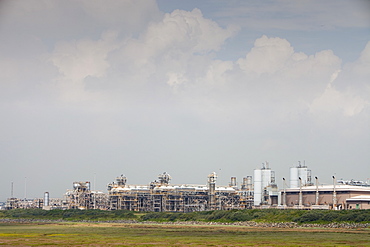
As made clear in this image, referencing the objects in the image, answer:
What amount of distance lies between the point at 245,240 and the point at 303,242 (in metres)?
10.1

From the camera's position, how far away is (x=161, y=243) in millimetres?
92250

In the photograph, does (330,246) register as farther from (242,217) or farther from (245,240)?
(242,217)

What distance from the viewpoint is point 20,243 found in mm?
93688

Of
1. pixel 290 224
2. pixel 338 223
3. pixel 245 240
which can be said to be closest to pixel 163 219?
pixel 290 224

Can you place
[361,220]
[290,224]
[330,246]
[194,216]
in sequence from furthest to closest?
1. [194,216]
2. [290,224]
3. [361,220]
4. [330,246]

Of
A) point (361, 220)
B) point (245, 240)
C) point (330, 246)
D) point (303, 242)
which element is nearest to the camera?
point (330, 246)

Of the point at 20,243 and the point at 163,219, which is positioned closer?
the point at 20,243

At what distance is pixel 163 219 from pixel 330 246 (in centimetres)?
11248

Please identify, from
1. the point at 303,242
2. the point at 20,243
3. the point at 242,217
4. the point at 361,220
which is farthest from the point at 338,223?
the point at 20,243

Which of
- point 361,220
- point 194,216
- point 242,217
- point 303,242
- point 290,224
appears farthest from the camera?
point 194,216

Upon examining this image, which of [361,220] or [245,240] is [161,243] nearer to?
[245,240]

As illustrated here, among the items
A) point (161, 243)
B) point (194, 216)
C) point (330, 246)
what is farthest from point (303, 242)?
point (194, 216)

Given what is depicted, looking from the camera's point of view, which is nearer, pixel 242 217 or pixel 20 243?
pixel 20 243

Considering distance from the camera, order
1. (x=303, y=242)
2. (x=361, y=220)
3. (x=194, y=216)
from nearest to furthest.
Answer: (x=303, y=242), (x=361, y=220), (x=194, y=216)
